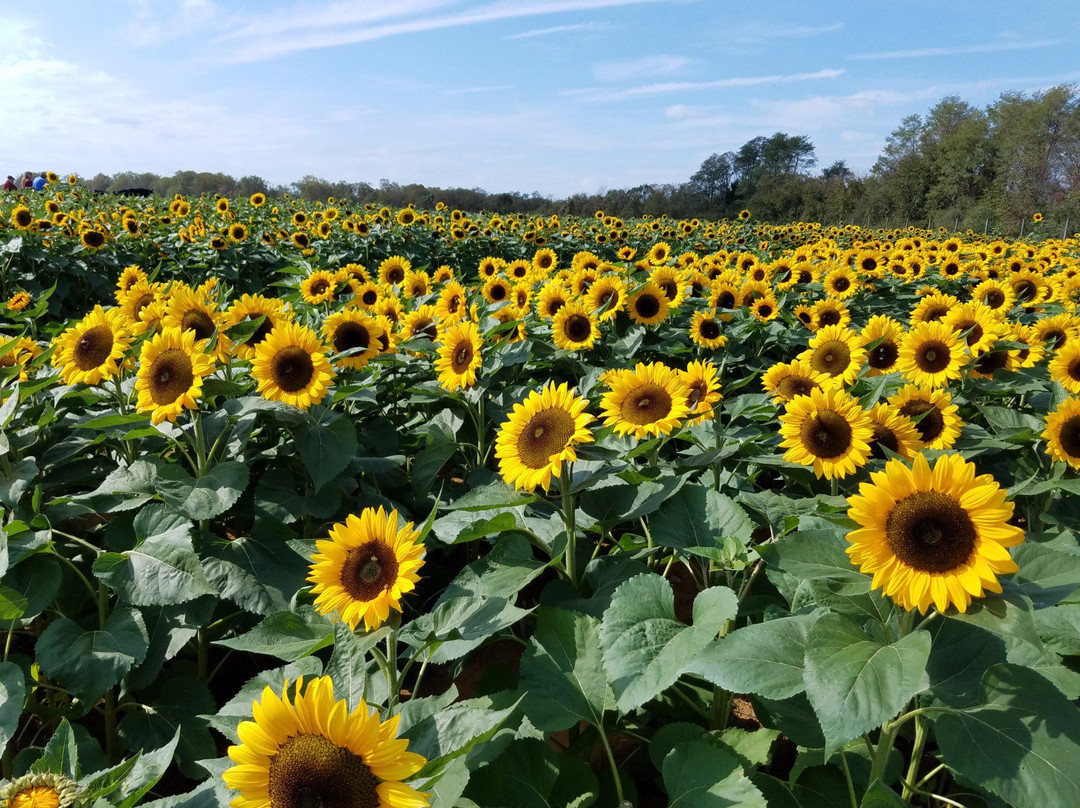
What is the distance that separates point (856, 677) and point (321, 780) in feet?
3.60

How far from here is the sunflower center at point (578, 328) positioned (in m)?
4.62

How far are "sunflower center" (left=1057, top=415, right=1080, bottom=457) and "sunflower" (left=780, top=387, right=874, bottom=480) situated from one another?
0.93m

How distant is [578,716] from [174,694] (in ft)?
5.18

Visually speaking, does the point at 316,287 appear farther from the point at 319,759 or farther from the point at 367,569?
the point at 319,759

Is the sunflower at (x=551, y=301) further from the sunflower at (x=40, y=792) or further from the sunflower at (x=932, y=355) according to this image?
the sunflower at (x=40, y=792)

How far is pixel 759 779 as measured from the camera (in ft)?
6.35

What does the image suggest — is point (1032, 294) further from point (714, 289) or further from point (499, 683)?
point (499, 683)

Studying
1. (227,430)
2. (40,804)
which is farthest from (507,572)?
(227,430)

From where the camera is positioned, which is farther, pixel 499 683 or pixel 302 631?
pixel 499 683

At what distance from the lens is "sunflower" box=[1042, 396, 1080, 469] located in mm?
2814

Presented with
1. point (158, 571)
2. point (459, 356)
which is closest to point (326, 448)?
point (158, 571)

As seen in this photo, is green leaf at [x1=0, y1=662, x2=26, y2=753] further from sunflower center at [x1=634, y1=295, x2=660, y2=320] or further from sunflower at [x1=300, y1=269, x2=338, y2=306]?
sunflower center at [x1=634, y1=295, x2=660, y2=320]

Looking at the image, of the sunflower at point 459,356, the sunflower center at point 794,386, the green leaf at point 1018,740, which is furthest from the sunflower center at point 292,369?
the green leaf at point 1018,740

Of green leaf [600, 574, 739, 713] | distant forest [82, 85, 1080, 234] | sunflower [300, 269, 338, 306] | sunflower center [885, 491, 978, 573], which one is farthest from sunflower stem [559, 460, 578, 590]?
distant forest [82, 85, 1080, 234]
